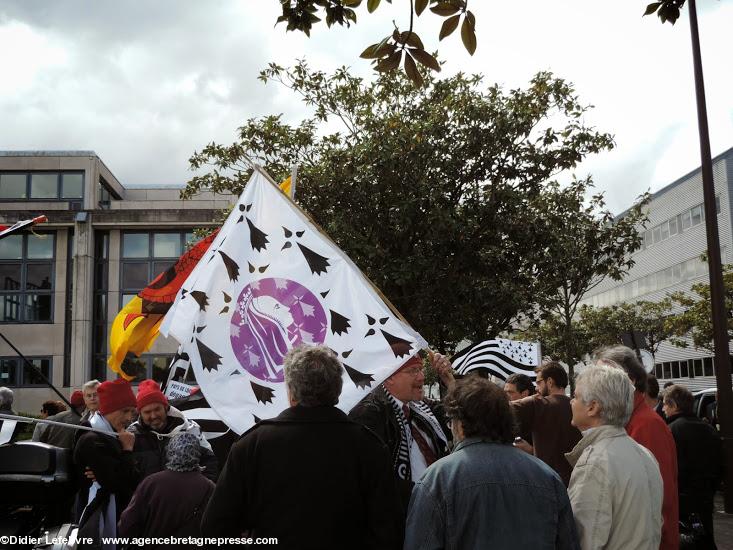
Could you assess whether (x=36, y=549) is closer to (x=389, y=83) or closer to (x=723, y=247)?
(x=389, y=83)

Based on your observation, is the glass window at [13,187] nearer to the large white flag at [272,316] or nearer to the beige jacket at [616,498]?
the large white flag at [272,316]

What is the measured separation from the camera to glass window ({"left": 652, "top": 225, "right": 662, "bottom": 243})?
6043 cm

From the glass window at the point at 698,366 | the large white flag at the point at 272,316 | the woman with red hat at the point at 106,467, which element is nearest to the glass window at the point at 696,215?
the glass window at the point at 698,366

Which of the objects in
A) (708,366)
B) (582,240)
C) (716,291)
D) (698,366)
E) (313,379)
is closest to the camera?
(313,379)

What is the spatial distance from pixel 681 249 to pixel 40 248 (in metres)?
42.0

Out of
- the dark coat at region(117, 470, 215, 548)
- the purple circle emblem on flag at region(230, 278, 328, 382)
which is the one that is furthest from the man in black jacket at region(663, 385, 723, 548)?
the dark coat at region(117, 470, 215, 548)

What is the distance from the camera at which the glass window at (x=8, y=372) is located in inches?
1555

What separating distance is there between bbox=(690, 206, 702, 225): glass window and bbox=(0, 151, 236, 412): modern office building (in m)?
32.1

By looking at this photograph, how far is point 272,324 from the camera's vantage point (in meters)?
5.52

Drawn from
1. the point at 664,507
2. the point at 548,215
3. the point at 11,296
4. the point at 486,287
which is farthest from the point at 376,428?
the point at 11,296

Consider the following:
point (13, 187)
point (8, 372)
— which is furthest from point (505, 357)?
point (13, 187)

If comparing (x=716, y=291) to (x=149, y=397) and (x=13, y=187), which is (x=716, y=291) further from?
(x=13, y=187)

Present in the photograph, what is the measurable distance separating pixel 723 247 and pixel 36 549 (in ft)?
173

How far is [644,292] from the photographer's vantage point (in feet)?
209
